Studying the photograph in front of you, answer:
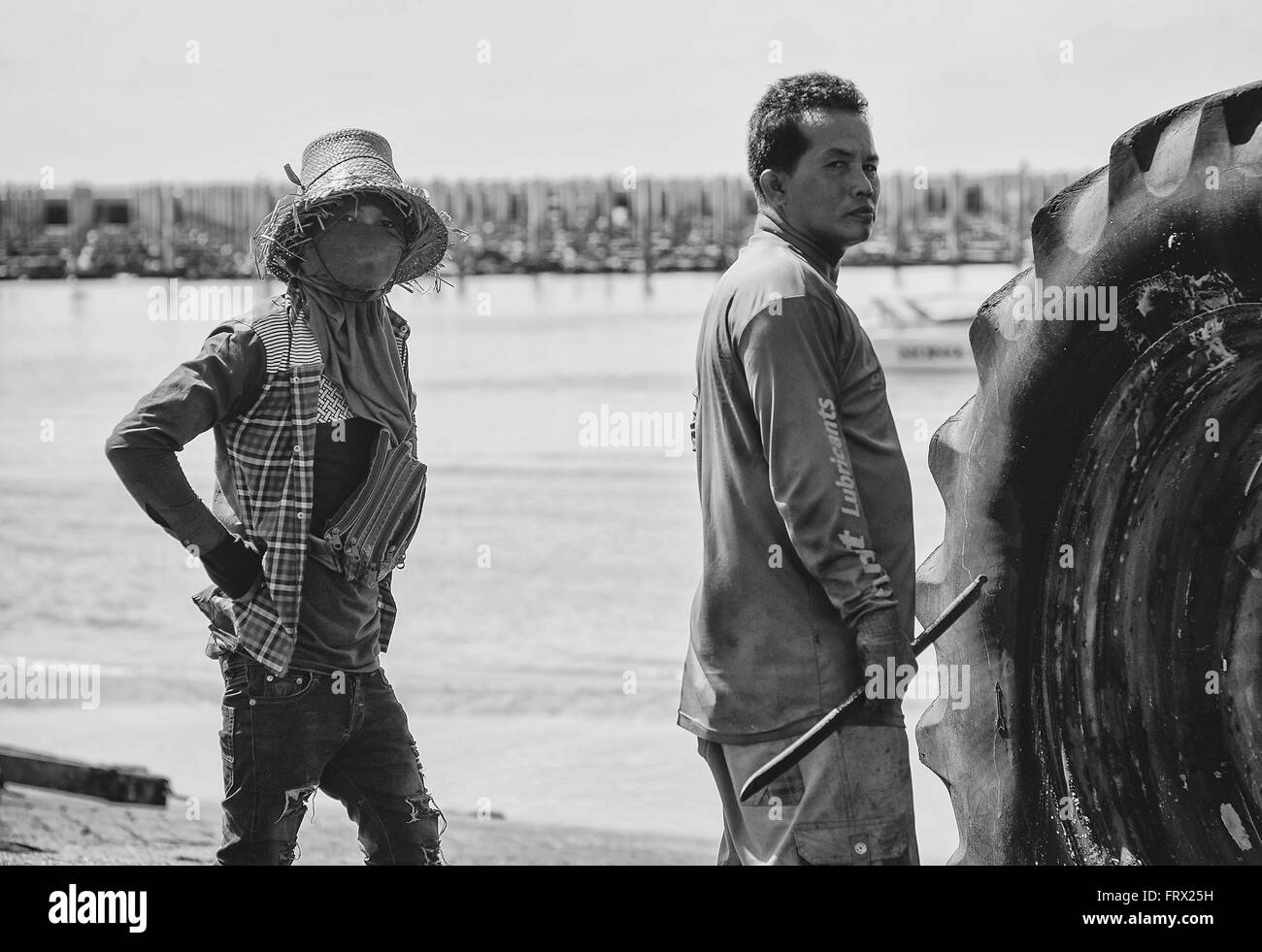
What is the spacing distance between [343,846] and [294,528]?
2220 millimetres

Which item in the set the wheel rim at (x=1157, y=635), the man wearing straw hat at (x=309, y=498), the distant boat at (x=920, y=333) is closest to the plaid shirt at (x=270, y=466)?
the man wearing straw hat at (x=309, y=498)

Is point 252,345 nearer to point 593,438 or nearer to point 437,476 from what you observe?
point 437,476

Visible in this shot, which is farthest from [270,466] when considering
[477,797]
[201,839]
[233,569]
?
[477,797]

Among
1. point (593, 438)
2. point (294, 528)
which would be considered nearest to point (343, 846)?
point (294, 528)

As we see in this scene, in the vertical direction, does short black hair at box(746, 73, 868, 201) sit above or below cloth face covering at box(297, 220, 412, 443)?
above

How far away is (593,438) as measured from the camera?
17.9 m

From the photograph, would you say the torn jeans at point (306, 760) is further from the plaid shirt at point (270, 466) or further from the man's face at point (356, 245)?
the man's face at point (356, 245)

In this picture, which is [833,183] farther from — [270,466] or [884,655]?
[270,466]

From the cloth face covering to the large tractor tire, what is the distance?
1167 millimetres

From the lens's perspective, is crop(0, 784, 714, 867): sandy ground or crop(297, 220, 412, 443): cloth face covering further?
crop(0, 784, 714, 867): sandy ground

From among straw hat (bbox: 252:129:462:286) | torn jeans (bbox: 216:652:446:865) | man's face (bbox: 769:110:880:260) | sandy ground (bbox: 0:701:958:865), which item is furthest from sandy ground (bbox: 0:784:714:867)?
man's face (bbox: 769:110:880:260)

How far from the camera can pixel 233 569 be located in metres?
3.14

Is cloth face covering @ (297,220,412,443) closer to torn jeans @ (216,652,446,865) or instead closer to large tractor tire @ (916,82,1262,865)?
torn jeans @ (216,652,446,865)

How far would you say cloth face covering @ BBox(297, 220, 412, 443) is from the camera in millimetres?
3311
